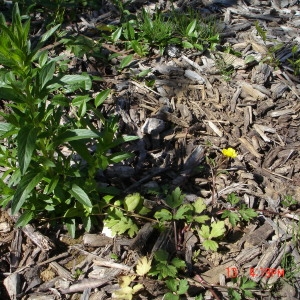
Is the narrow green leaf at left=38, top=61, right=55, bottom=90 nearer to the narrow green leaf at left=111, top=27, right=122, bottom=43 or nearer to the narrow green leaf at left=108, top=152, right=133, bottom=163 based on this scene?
→ the narrow green leaf at left=108, top=152, right=133, bottom=163

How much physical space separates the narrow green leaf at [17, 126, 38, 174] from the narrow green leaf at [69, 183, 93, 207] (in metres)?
0.46

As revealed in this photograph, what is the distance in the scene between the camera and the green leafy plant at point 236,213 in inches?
114

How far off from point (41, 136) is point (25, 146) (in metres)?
0.20

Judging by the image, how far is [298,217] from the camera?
3078 millimetres

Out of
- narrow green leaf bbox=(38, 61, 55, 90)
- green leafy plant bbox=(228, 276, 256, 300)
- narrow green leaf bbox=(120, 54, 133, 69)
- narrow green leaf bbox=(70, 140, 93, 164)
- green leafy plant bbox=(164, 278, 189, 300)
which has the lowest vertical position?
green leafy plant bbox=(228, 276, 256, 300)

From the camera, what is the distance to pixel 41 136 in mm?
2391

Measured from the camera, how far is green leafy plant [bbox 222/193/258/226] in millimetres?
2900

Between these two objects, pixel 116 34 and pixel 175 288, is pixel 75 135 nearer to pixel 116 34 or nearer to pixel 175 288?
pixel 175 288

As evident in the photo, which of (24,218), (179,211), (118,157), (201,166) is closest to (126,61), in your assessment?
(201,166)

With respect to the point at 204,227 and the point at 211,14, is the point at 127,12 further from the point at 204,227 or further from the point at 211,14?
the point at 204,227

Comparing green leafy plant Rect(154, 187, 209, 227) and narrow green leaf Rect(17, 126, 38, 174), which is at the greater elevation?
narrow green leaf Rect(17, 126, 38, 174)

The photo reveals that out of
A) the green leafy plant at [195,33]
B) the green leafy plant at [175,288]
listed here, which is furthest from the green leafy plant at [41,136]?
the green leafy plant at [195,33]

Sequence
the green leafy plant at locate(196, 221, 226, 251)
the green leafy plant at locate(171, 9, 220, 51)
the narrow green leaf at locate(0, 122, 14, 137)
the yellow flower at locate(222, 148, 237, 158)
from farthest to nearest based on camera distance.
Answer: the green leafy plant at locate(171, 9, 220, 51) < the yellow flower at locate(222, 148, 237, 158) < the green leafy plant at locate(196, 221, 226, 251) < the narrow green leaf at locate(0, 122, 14, 137)
